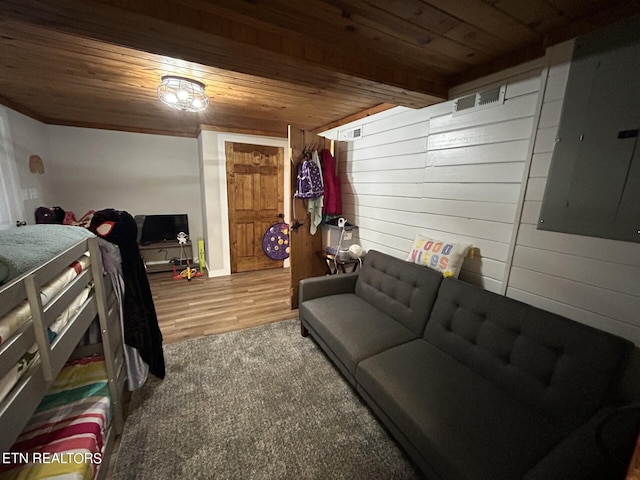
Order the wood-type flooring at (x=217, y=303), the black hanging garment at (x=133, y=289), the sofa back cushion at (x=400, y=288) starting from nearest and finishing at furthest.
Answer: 1. the black hanging garment at (x=133, y=289)
2. the sofa back cushion at (x=400, y=288)
3. the wood-type flooring at (x=217, y=303)

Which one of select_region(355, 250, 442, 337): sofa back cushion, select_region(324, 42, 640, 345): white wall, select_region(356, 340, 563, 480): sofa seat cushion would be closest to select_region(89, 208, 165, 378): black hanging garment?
select_region(356, 340, 563, 480): sofa seat cushion

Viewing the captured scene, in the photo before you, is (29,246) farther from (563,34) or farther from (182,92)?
(563,34)

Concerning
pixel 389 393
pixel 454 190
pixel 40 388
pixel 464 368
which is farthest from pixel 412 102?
pixel 40 388

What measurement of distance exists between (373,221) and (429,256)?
92 cm

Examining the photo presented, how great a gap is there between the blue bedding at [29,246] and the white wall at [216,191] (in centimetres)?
263

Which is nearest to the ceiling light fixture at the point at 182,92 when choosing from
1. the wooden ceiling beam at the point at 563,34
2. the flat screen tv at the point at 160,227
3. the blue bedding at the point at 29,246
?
the blue bedding at the point at 29,246

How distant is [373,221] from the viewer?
287 centimetres

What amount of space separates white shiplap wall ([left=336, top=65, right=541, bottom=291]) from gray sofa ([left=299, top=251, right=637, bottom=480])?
1.47 ft

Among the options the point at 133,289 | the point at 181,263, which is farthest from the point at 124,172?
the point at 133,289

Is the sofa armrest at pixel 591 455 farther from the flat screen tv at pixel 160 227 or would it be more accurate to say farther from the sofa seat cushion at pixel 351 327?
the flat screen tv at pixel 160 227

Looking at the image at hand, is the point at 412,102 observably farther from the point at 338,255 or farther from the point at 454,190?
the point at 338,255

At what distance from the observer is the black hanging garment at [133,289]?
1644 mm

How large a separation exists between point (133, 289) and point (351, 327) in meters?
1.55

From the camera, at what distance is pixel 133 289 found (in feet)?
5.67
